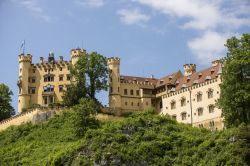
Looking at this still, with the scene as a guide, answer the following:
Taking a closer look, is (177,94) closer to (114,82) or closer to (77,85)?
(114,82)

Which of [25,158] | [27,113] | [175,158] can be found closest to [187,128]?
[175,158]

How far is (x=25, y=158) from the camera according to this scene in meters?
79.4

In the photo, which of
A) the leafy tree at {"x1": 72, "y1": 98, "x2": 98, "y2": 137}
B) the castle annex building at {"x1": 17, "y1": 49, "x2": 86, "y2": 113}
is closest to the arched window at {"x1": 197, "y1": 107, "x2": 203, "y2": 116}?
the leafy tree at {"x1": 72, "y1": 98, "x2": 98, "y2": 137}

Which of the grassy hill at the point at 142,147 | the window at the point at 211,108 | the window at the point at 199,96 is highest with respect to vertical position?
the window at the point at 199,96

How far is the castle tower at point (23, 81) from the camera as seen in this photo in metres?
103

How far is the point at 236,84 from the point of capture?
7456 centimetres

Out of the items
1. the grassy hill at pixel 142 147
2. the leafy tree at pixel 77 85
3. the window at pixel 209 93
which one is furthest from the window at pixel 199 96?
the leafy tree at pixel 77 85

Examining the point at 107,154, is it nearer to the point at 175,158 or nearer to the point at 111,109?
the point at 175,158

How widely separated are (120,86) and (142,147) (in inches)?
1383

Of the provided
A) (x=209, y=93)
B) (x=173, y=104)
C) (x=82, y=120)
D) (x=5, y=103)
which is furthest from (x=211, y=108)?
(x=5, y=103)

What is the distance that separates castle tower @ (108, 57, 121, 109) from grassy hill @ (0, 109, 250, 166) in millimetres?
19912

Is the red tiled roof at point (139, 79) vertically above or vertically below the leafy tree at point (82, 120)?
above

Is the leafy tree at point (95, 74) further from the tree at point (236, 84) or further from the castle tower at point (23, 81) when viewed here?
the tree at point (236, 84)

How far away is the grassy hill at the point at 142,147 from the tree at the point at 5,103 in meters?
22.3
